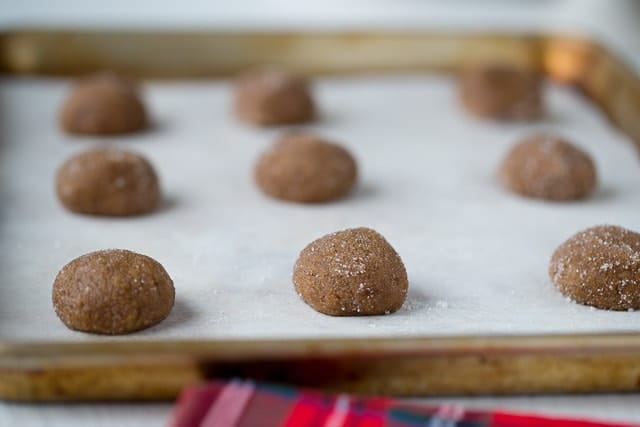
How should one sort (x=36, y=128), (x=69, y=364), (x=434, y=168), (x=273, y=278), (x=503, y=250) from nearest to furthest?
(x=69, y=364) < (x=273, y=278) < (x=503, y=250) < (x=434, y=168) < (x=36, y=128)

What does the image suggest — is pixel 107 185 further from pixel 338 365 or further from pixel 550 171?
pixel 550 171

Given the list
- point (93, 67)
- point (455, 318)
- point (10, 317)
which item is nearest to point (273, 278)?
point (455, 318)

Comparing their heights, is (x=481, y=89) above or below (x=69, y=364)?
above

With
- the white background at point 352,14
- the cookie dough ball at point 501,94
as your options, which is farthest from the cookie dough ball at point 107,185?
the white background at point 352,14

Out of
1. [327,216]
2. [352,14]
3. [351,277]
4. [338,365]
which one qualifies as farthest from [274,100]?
[352,14]

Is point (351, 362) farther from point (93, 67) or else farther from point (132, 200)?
point (93, 67)
